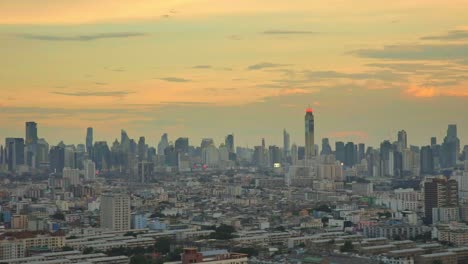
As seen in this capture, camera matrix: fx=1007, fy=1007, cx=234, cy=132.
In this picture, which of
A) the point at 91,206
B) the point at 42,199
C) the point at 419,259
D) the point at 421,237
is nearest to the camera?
the point at 419,259

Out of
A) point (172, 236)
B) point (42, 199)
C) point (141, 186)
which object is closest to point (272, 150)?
point (141, 186)

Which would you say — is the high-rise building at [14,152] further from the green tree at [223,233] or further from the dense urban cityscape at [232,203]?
the green tree at [223,233]

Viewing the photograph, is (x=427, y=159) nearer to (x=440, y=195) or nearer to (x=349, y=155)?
(x=349, y=155)

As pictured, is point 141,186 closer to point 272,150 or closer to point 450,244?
point 272,150

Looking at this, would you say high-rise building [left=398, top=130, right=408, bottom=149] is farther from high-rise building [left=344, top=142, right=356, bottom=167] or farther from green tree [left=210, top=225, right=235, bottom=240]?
green tree [left=210, top=225, right=235, bottom=240]

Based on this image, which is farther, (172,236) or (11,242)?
(172,236)
